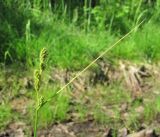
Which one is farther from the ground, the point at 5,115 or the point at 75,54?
the point at 75,54

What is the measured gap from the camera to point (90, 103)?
3719 millimetres

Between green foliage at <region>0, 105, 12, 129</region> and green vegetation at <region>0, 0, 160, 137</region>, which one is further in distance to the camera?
green vegetation at <region>0, 0, 160, 137</region>

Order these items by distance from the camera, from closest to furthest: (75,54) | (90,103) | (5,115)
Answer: (5,115) < (90,103) < (75,54)

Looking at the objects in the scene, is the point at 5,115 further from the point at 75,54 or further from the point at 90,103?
the point at 75,54

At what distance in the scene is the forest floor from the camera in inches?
132

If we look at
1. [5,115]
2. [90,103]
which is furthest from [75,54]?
[5,115]

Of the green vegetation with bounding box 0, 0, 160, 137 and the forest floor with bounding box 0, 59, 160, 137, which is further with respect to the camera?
the green vegetation with bounding box 0, 0, 160, 137

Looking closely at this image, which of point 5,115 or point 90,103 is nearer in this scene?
point 5,115

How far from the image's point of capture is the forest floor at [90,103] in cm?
335

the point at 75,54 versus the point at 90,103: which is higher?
the point at 75,54

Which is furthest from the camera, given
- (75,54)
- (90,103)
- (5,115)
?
(75,54)

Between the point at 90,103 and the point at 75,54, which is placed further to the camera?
the point at 75,54

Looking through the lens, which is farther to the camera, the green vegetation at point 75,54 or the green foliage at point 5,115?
the green vegetation at point 75,54

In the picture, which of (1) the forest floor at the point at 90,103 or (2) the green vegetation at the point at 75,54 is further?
(2) the green vegetation at the point at 75,54
